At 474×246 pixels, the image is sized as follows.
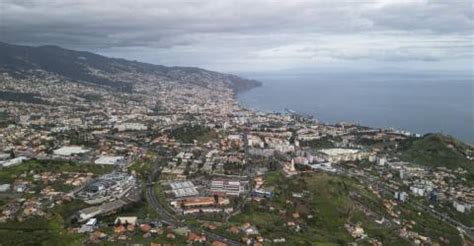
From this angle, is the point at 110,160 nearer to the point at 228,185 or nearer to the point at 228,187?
the point at 228,185

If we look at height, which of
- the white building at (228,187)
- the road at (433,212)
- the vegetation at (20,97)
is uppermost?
the white building at (228,187)

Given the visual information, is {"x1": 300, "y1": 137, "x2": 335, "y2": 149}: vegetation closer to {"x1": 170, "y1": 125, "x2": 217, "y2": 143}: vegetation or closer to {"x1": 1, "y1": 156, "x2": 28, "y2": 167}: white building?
{"x1": 170, "y1": 125, "x2": 217, "y2": 143}: vegetation

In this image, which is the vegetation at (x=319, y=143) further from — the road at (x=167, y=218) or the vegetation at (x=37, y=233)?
the vegetation at (x=37, y=233)

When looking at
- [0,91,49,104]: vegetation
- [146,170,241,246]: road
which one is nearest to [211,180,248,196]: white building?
[146,170,241,246]: road

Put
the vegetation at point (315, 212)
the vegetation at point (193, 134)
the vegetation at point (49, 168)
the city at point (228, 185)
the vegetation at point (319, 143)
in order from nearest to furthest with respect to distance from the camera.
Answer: the city at point (228, 185)
the vegetation at point (315, 212)
the vegetation at point (49, 168)
the vegetation at point (193, 134)
the vegetation at point (319, 143)

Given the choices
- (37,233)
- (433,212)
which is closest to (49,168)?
(37,233)

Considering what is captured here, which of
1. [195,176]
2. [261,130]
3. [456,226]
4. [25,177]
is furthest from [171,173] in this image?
[261,130]

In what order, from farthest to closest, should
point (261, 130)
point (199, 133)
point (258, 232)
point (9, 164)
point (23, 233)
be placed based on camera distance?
point (261, 130)
point (199, 133)
point (9, 164)
point (258, 232)
point (23, 233)

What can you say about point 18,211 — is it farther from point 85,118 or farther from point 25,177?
point 85,118

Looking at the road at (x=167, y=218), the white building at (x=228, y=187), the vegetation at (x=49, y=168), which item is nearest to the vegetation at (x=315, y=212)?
the road at (x=167, y=218)
